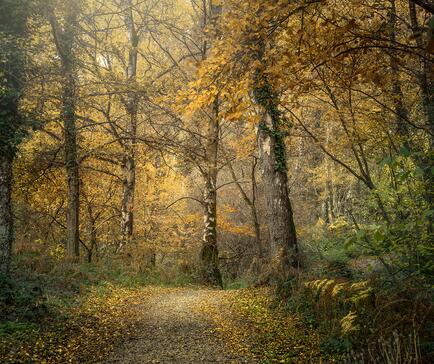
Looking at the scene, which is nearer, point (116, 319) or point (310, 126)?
point (116, 319)

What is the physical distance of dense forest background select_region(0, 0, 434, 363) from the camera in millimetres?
5188

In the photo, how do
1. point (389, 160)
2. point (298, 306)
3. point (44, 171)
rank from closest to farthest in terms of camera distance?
point (389, 160) → point (298, 306) → point (44, 171)

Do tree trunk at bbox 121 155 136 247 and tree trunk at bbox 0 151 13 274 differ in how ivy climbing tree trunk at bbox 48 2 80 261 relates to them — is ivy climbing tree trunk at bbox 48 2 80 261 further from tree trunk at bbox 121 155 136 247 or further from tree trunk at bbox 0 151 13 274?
tree trunk at bbox 0 151 13 274

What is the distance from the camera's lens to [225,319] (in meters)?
7.72

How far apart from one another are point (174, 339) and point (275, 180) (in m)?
5.16

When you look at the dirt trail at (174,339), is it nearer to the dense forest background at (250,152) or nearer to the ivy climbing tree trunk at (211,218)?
the dense forest background at (250,152)

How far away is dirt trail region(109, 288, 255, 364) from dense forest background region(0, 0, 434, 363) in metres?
1.06

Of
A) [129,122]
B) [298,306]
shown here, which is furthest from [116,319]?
[129,122]

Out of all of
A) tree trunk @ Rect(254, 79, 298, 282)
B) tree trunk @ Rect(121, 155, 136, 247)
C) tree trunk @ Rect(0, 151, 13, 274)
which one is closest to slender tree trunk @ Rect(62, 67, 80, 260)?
tree trunk @ Rect(121, 155, 136, 247)

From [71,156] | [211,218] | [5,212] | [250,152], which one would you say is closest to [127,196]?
[71,156]

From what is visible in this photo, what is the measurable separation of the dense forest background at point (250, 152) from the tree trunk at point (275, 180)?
1.6 inches

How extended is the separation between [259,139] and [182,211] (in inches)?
477

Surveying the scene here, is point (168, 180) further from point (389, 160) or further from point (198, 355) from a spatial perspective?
point (389, 160)

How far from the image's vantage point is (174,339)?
650 centimetres
